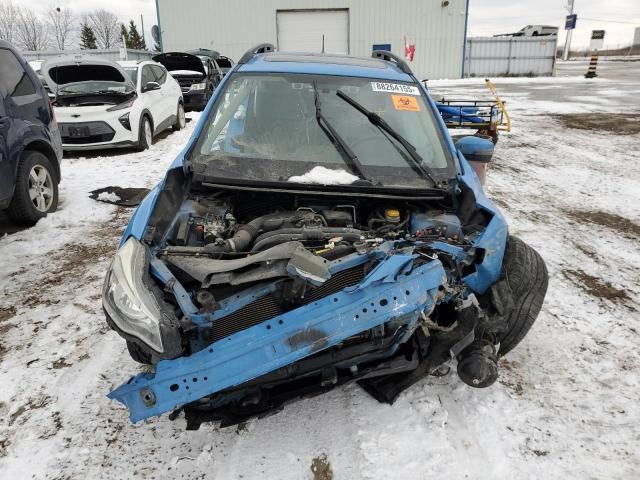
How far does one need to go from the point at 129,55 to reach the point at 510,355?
27429 mm

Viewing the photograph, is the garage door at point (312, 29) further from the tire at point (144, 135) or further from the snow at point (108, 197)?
the snow at point (108, 197)

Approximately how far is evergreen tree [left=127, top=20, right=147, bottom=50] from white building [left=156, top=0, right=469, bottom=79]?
1472 inches

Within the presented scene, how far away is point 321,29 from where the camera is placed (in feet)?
88.5

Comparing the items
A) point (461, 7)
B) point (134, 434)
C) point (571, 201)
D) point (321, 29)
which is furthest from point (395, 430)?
point (461, 7)

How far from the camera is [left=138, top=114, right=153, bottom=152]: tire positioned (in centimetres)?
916

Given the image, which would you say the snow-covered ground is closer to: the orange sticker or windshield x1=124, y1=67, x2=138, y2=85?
the orange sticker

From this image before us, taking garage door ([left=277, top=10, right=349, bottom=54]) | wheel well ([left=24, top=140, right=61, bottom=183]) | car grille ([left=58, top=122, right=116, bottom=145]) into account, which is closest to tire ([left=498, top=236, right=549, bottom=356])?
wheel well ([left=24, top=140, right=61, bottom=183])

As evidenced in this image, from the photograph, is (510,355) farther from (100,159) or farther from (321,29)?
(321,29)

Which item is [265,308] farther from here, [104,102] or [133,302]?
[104,102]

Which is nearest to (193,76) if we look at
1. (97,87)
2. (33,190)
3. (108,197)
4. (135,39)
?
(97,87)

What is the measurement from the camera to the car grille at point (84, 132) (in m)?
8.44

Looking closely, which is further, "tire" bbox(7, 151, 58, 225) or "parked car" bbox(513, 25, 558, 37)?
"parked car" bbox(513, 25, 558, 37)

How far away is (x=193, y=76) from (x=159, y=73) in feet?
10.6

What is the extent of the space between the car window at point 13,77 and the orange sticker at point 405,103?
4162mm
